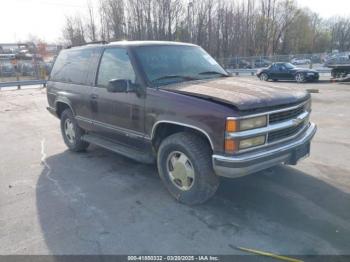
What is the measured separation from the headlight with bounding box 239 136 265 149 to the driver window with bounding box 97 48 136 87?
1.79 m

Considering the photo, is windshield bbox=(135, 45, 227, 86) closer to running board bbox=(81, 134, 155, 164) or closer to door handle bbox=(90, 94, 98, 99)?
running board bbox=(81, 134, 155, 164)

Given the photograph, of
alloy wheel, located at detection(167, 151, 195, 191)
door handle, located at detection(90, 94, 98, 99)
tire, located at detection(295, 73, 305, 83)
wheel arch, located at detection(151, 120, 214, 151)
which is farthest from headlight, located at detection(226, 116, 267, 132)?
tire, located at detection(295, 73, 305, 83)

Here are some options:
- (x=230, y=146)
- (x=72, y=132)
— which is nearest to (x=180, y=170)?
(x=230, y=146)

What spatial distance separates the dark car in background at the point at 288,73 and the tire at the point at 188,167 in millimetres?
18708

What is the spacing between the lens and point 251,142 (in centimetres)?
318

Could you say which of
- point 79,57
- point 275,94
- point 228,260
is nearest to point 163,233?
point 228,260

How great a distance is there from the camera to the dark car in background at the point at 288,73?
784 inches

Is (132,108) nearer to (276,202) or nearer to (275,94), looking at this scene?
(275,94)

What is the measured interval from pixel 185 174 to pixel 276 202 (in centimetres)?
119

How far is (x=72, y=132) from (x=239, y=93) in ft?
12.3

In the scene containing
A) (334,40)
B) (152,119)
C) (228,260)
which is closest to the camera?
(228,260)

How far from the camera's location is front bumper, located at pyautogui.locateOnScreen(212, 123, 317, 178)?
308 centimetres

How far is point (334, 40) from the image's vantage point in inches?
3098

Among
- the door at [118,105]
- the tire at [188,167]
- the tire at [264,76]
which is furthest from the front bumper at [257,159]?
the tire at [264,76]
